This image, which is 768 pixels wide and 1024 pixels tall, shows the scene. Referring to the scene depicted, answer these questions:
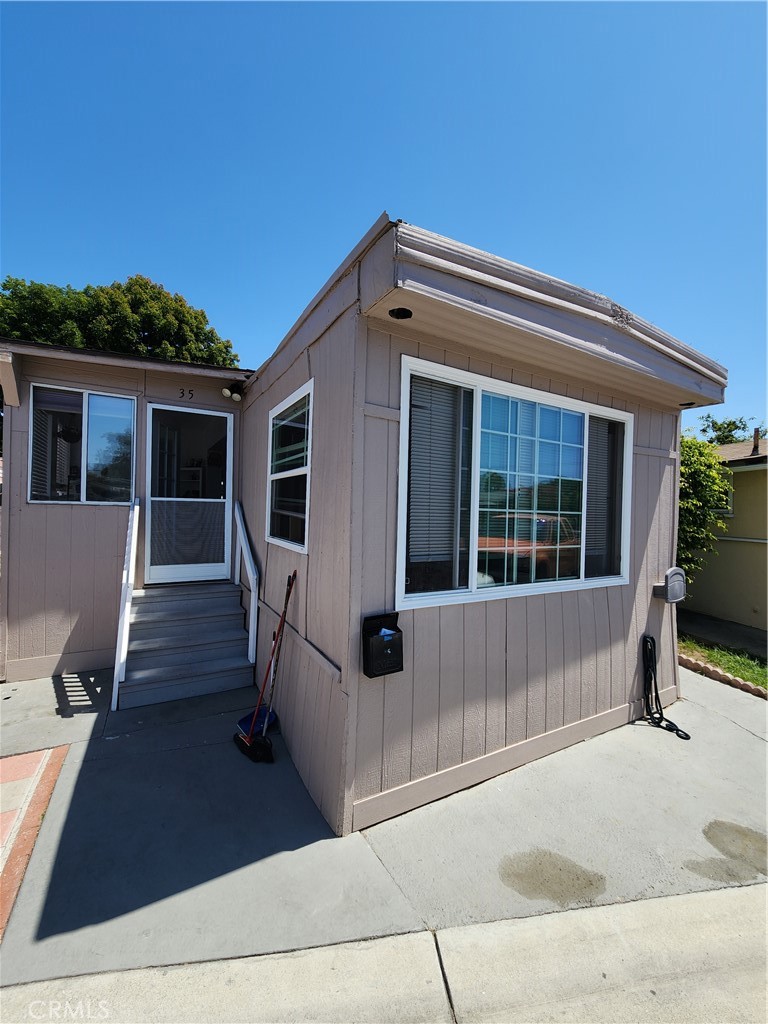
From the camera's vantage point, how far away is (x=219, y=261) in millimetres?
9352

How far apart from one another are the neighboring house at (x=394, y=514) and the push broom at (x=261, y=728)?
0.48ft

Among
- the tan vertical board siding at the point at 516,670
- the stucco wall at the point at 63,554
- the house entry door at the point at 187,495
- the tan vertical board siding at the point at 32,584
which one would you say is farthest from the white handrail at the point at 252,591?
the tan vertical board siding at the point at 516,670

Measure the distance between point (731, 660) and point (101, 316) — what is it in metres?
17.6

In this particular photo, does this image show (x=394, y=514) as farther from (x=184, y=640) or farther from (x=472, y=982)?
(x=184, y=640)

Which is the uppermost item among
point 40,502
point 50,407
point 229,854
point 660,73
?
point 660,73

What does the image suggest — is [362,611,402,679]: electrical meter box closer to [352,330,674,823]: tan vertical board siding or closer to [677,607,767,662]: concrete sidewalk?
[352,330,674,823]: tan vertical board siding

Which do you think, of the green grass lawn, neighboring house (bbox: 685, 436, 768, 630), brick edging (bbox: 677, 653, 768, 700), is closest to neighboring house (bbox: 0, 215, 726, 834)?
brick edging (bbox: 677, 653, 768, 700)

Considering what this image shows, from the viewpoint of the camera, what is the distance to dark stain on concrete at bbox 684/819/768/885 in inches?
84.4

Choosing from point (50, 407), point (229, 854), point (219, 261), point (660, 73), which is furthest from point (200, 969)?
point (219, 261)

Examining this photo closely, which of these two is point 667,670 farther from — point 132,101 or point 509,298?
point 132,101

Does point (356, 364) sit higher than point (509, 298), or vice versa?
point (509, 298)

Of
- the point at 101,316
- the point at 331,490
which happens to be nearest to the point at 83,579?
the point at 331,490

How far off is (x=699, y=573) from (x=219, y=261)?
38.7 feet

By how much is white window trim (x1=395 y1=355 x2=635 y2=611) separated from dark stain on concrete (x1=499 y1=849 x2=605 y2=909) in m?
→ 1.37
